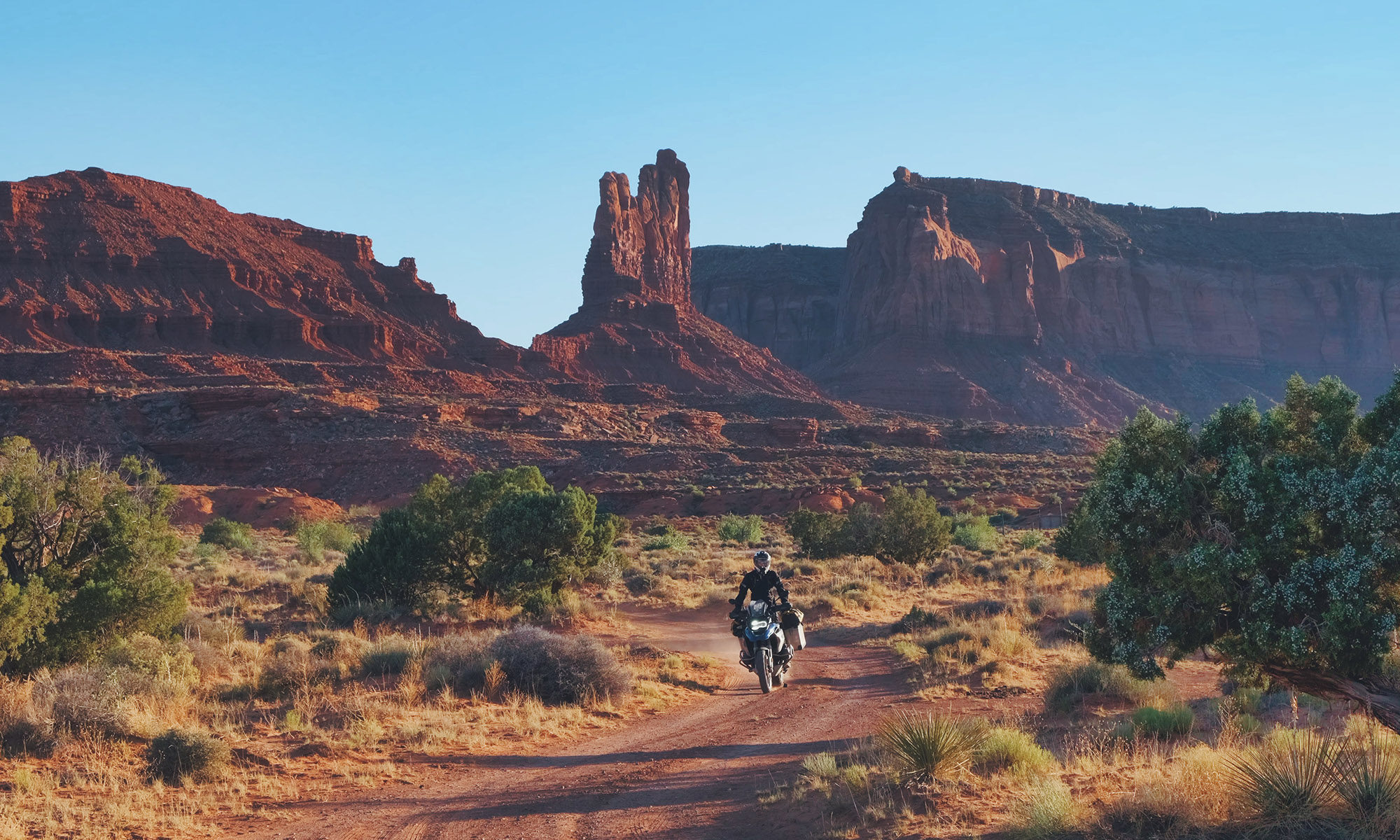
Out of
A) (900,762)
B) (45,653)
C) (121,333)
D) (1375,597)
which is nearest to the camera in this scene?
(1375,597)

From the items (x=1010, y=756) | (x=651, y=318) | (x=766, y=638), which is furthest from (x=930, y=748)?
(x=651, y=318)

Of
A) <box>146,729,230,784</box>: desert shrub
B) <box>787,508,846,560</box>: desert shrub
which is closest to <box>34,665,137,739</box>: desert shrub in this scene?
<box>146,729,230,784</box>: desert shrub

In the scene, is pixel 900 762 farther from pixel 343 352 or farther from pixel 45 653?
pixel 343 352

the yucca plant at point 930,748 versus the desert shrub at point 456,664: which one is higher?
the yucca plant at point 930,748

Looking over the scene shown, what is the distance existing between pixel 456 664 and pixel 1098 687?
7.18m

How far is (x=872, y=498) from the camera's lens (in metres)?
55.1

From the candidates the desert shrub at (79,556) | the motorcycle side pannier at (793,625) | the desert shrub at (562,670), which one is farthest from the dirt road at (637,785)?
the desert shrub at (79,556)

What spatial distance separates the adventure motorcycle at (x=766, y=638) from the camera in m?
12.4

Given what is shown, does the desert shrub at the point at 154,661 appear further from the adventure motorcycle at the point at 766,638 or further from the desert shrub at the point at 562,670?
the adventure motorcycle at the point at 766,638

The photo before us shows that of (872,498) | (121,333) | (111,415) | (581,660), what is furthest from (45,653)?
(121,333)

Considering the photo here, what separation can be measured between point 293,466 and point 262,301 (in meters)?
34.6

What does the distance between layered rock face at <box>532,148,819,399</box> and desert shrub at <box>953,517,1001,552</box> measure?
63182 millimetres

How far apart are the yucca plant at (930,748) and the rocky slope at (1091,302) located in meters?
113

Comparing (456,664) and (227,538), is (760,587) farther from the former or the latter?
(227,538)
